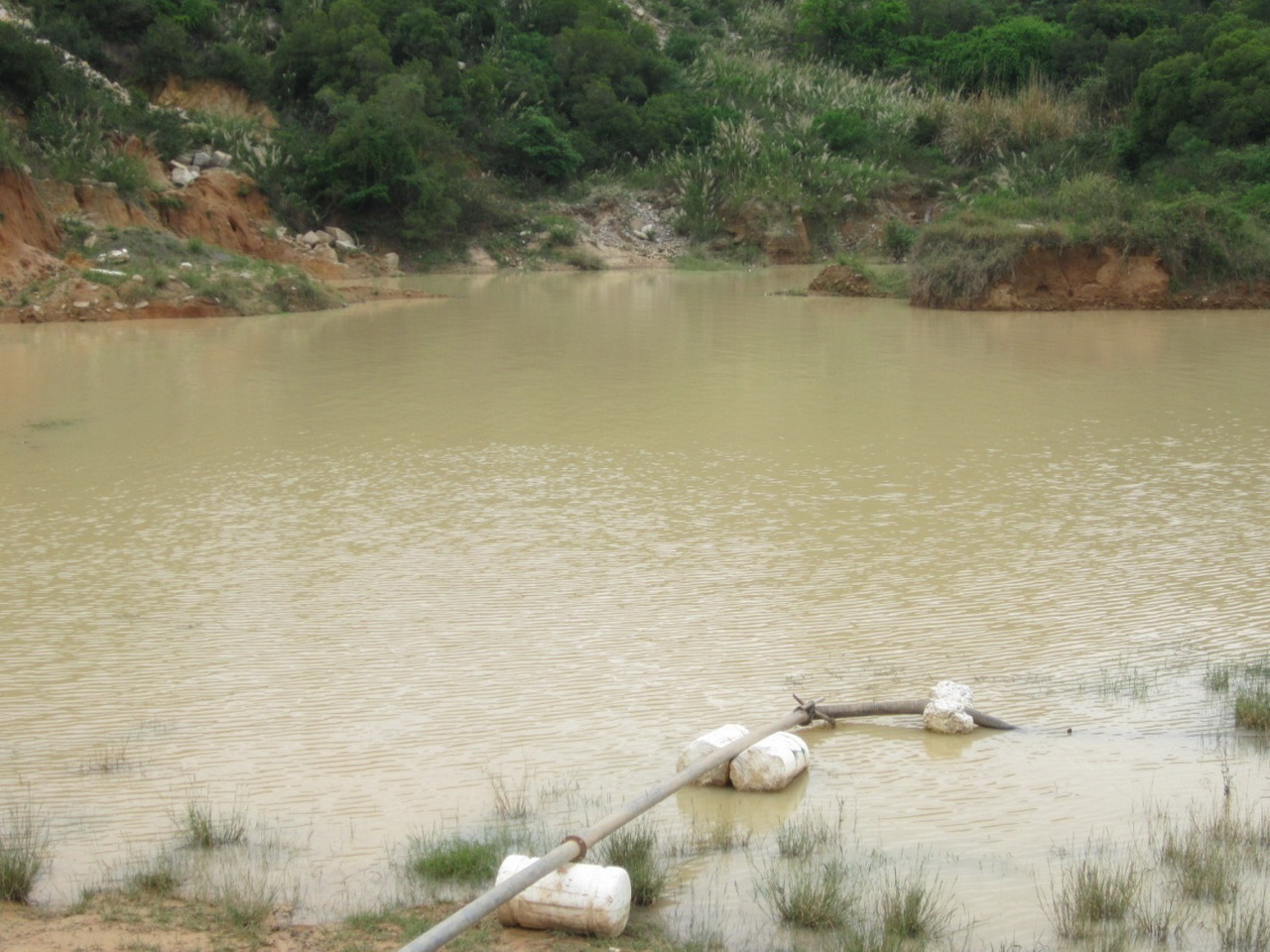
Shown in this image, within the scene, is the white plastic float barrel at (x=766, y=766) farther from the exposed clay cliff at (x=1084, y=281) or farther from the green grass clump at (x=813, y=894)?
the exposed clay cliff at (x=1084, y=281)

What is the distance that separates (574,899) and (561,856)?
13cm

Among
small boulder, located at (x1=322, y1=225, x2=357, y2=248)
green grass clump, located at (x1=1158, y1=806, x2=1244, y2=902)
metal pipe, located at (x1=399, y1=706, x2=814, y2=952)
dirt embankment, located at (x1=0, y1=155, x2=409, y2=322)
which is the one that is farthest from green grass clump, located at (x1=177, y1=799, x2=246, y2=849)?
small boulder, located at (x1=322, y1=225, x2=357, y2=248)

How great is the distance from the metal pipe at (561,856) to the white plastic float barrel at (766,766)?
0.04m

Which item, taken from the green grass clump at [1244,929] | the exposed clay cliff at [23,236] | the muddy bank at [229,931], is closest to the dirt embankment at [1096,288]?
the exposed clay cliff at [23,236]

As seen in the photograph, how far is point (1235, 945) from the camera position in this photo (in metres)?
3.65

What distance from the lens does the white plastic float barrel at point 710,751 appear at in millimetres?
4914

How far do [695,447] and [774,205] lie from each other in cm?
3453

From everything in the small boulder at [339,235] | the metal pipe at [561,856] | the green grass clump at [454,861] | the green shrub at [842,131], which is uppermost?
the green shrub at [842,131]

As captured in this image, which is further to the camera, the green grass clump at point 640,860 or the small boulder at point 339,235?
the small boulder at point 339,235

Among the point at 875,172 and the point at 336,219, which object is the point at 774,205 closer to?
the point at 875,172

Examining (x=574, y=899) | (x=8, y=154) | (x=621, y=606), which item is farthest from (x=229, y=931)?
(x=8, y=154)

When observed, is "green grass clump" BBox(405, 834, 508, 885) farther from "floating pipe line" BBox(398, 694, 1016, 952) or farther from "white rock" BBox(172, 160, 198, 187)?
"white rock" BBox(172, 160, 198, 187)

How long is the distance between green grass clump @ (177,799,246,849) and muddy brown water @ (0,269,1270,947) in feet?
0.27

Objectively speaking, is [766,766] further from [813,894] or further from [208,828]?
[208,828]
